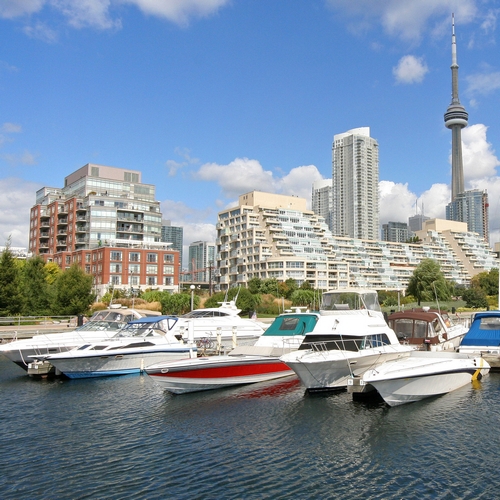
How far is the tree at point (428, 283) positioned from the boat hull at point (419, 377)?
227 ft

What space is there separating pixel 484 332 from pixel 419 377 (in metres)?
11.1

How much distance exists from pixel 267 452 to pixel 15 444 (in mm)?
7834

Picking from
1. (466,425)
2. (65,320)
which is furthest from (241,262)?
(466,425)

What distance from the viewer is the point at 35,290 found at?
57.9m

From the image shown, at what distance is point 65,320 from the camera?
173ft

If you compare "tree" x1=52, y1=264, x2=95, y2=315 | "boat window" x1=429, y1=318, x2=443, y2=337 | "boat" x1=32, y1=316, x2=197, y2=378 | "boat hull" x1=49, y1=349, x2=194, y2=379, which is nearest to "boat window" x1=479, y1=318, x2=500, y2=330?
"boat window" x1=429, y1=318, x2=443, y2=337

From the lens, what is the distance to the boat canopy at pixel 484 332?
2844 cm

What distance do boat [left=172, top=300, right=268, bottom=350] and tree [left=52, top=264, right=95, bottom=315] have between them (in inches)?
860

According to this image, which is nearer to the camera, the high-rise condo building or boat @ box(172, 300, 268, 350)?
boat @ box(172, 300, 268, 350)

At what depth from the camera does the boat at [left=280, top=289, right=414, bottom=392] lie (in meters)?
21.6

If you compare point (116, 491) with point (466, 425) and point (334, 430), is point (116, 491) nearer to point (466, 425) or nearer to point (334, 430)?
point (334, 430)

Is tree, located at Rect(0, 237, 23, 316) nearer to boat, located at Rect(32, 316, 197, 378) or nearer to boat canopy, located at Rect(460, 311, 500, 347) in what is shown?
boat, located at Rect(32, 316, 197, 378)

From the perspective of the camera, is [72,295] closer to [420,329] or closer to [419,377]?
[420,329]

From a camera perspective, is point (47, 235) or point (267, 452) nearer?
point (267, 452)
